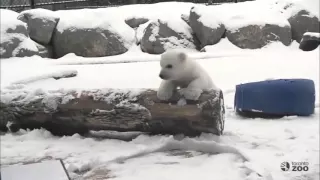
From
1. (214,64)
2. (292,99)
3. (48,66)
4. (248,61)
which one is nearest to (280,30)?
(248,61)

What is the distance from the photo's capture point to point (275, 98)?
1.53 m

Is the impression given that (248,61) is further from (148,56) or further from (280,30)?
(148,56)

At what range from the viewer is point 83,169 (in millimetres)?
1143

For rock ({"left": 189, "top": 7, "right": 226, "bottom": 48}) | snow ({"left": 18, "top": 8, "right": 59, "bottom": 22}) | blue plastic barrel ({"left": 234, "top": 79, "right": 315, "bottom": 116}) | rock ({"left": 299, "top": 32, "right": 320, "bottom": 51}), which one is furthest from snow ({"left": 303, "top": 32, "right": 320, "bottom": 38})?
snow ({"left": 18, "top": 8, "right": 59, "bottom": 22})

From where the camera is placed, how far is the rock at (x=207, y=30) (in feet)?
3.94

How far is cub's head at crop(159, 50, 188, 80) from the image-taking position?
51.4 inches

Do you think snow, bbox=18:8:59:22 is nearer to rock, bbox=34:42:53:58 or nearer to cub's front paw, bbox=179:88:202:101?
rock, bbox=34:42:53:58

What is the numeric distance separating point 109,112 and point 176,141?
9.3 inches

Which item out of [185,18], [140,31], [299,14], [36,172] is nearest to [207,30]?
[185,18]

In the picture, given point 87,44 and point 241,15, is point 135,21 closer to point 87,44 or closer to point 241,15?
point 87,44

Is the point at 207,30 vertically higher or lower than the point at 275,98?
higher

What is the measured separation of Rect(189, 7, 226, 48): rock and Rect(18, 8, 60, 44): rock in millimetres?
360

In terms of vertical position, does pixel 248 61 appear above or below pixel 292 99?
above

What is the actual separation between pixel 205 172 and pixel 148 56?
1.14 ft
